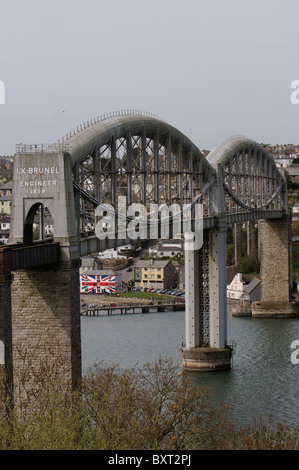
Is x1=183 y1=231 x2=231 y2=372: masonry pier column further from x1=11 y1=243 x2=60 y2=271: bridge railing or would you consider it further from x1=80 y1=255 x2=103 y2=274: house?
x1=80 y1=255 x2=103 y2=274: house

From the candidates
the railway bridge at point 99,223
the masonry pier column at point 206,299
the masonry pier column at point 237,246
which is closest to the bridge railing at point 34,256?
the railway bridge at point 99,223

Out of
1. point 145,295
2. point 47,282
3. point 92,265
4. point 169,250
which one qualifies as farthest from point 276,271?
point 47,282

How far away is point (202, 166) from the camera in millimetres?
50969

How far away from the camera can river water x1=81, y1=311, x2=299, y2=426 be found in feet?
129

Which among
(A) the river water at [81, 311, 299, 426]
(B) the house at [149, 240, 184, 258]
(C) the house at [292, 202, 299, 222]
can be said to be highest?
Result: (C) the house at [292, 202, 299, 222]

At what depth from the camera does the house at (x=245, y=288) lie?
7694 centimetres

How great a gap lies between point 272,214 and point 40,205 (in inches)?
1617

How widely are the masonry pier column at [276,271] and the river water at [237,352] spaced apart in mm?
1759

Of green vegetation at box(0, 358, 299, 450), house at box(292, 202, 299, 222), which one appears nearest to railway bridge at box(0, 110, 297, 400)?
green vegetation at box(0, 358, 299, 450)

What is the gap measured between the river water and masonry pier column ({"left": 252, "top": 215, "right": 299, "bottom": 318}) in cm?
176

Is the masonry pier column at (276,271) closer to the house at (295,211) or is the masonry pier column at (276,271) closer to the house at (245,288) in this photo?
the house at (245,288)

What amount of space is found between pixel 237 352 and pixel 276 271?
2173cm
